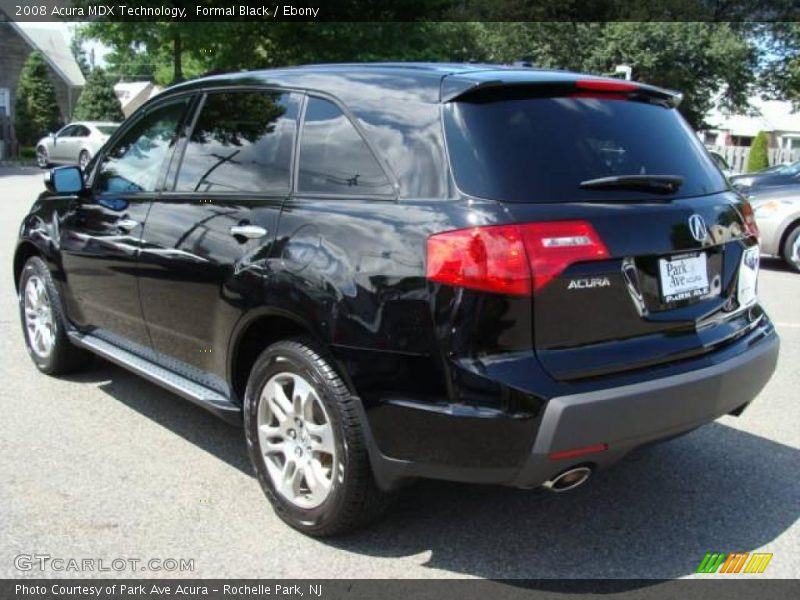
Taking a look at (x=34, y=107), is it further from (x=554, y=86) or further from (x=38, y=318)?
(x=554, y=86)

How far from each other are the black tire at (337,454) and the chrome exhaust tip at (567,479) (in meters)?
0.64

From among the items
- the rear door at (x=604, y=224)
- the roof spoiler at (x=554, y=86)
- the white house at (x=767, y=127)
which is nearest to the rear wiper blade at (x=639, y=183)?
the rear door at (x=604, y=224)

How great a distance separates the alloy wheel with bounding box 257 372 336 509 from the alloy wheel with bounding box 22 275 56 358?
239cm

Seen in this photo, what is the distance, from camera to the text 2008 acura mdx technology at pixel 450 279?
2734mm

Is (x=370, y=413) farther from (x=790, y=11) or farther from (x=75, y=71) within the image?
(x=75, y=71)

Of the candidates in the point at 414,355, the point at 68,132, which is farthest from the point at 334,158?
the point at 68,132

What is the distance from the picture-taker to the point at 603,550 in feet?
10.7

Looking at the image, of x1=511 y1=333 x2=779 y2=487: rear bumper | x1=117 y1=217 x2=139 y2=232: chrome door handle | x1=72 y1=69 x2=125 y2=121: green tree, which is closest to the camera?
x1=511 y1=333 x2=779 y2=487: rear bumper

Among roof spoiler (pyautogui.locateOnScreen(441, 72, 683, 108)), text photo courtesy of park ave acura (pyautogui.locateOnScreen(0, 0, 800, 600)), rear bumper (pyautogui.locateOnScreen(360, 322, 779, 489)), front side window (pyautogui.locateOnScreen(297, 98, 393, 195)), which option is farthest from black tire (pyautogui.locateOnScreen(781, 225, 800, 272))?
front side window (pyautogui.locateOnScreen(297, 98, 393, 195))

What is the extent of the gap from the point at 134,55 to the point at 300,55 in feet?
26.2

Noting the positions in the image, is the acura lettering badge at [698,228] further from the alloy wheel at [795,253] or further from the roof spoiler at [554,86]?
the alloy wheel at [795,253]

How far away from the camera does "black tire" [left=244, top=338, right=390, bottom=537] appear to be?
300 centimetres

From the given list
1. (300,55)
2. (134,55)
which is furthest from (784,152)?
(134,55)

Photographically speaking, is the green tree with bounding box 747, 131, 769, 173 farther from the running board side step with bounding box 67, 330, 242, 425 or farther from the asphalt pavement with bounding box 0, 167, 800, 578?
the running board side step with bounding box 67, 330, 242, 425
